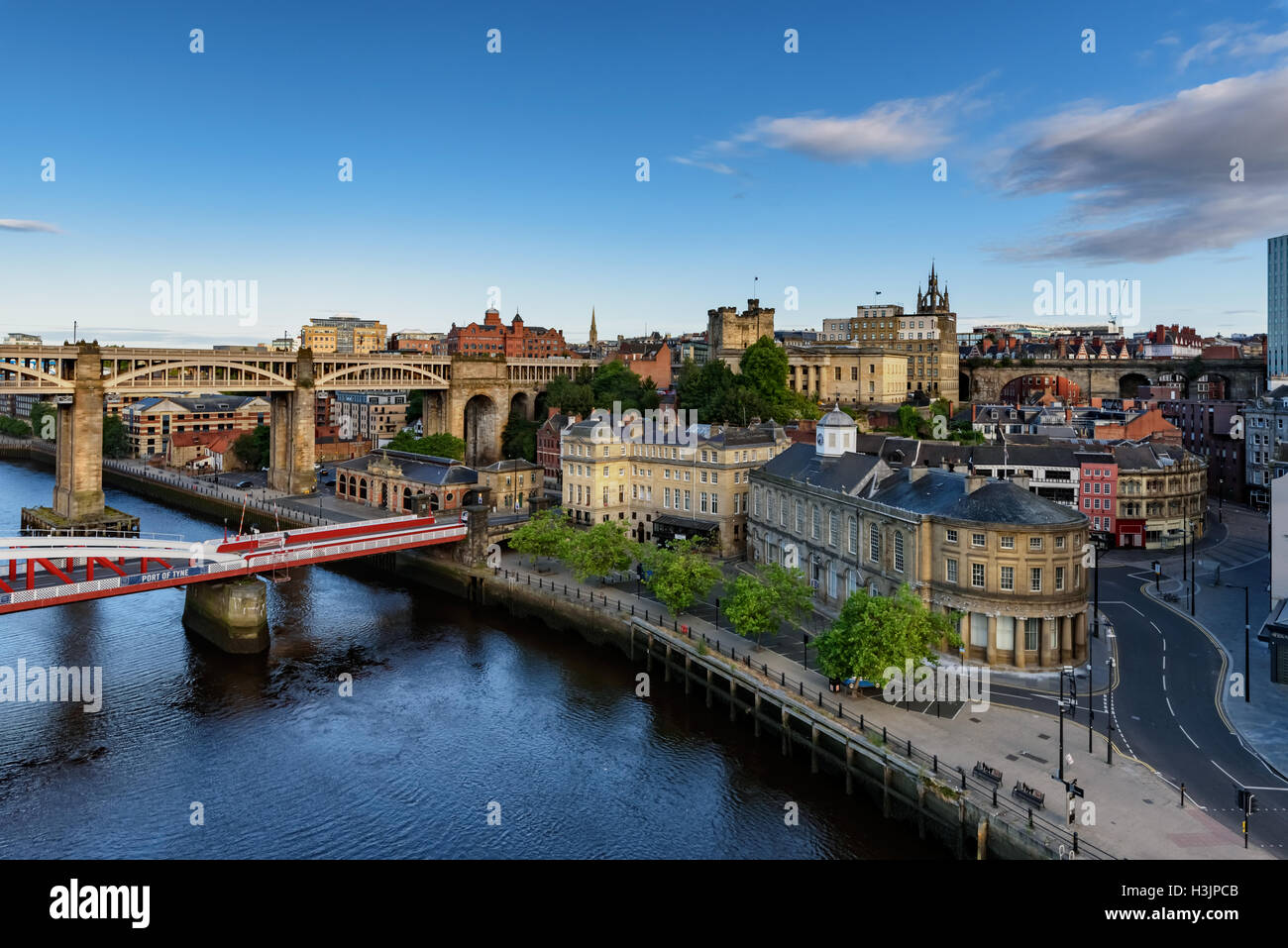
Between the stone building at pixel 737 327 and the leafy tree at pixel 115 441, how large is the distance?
79.9 m

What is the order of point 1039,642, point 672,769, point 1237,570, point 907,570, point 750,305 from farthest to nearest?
1. point 750,305
2. point 1237,570
3. point 907,570
4. point 1039,642
5. point 672,769

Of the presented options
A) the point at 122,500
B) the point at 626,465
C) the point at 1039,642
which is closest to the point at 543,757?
the point at 1039,642

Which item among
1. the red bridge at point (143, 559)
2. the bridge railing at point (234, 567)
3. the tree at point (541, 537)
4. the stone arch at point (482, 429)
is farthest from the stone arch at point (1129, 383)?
the red bridge at point (143, 559)

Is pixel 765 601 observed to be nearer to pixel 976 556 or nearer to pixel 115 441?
pixel 976 556

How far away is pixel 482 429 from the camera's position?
11262cm

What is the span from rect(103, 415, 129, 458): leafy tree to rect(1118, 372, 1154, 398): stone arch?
13508 centimetres

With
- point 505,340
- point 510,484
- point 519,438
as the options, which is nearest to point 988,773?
point 510,484

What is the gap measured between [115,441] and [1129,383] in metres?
139

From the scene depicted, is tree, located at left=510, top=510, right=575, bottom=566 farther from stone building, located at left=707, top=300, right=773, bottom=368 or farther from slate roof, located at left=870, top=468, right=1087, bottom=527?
stone building, located at left=707, top=300, right=773, bottom=368

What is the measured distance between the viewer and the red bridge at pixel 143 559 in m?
40.7

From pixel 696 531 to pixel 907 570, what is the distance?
21936 mm

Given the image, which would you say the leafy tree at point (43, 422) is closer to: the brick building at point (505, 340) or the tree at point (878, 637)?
the brick building at point (505, 340)

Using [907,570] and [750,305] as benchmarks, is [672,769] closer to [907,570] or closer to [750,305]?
[907,570]

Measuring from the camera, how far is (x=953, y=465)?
63812mm
